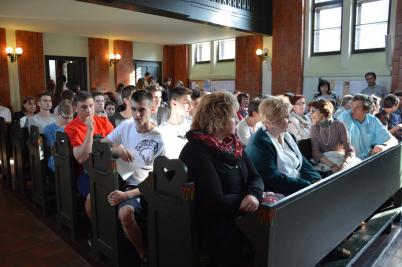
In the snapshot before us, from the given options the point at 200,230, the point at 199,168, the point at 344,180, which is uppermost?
the point at 199,168

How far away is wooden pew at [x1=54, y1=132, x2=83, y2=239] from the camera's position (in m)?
2.58

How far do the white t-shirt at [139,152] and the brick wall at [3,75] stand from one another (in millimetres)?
7049

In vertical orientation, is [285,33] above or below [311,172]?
above

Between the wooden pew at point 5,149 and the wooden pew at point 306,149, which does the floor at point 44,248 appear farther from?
the wooden pew at point 5,149

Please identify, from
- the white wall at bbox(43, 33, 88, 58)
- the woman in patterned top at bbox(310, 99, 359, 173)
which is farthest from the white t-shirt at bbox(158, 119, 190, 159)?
the white wall at bbox(43, 33, 88, 58)

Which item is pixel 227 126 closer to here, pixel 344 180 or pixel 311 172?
pixel 344 180

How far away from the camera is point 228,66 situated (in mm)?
10523

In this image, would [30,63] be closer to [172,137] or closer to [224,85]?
[224,85]

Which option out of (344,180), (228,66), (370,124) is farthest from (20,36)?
(344,180)

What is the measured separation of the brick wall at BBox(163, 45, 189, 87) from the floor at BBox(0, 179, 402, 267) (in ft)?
29.5

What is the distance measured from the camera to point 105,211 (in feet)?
7.32

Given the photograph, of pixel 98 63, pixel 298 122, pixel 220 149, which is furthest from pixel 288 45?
pixel 220 149

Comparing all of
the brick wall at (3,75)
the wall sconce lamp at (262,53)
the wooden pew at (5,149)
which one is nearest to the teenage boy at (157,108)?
the wooden pew at (5,149)

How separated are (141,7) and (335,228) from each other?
16.1ft
